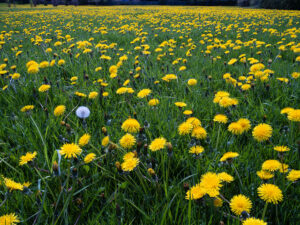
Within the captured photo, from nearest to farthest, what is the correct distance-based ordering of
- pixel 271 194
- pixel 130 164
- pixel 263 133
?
pixel 271 194
pixel 130 164
pixel 263 133

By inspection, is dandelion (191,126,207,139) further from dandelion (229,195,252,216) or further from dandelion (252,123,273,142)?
dandelion (229,195,252,216)

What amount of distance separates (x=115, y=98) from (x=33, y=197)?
127 centimetres

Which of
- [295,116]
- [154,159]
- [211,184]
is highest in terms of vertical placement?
[295,116]

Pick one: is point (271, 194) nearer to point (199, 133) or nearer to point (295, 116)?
point (199, 133)

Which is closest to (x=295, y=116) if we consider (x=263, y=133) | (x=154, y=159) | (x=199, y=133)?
(x=263, y=133)

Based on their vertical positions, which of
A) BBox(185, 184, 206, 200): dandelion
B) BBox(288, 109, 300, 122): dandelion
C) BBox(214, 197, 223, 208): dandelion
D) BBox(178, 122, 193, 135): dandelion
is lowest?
BBox(214, 197, 223, 208): dandelion

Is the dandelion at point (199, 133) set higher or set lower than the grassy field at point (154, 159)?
higher

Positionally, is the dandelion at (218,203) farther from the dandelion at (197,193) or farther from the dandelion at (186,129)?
the dandelion at (186,129)

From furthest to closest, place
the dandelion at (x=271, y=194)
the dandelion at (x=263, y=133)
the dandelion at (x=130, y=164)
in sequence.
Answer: the dandelion at (x=263, y=133), the dandelion at (x=130, y=164), the dandelion at (x=271, y=194)

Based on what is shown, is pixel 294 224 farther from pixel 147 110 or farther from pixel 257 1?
pixel 257 1

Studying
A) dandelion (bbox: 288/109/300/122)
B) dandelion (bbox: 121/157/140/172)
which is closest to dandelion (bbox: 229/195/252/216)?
dandelion (bbox: 121/157/140/172)

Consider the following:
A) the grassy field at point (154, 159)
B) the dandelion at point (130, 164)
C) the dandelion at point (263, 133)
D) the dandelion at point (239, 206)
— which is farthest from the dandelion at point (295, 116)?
the dandelion at point (130, 164)

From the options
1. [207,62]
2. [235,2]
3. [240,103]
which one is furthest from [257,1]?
[240,103]

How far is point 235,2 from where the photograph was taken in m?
30.0
